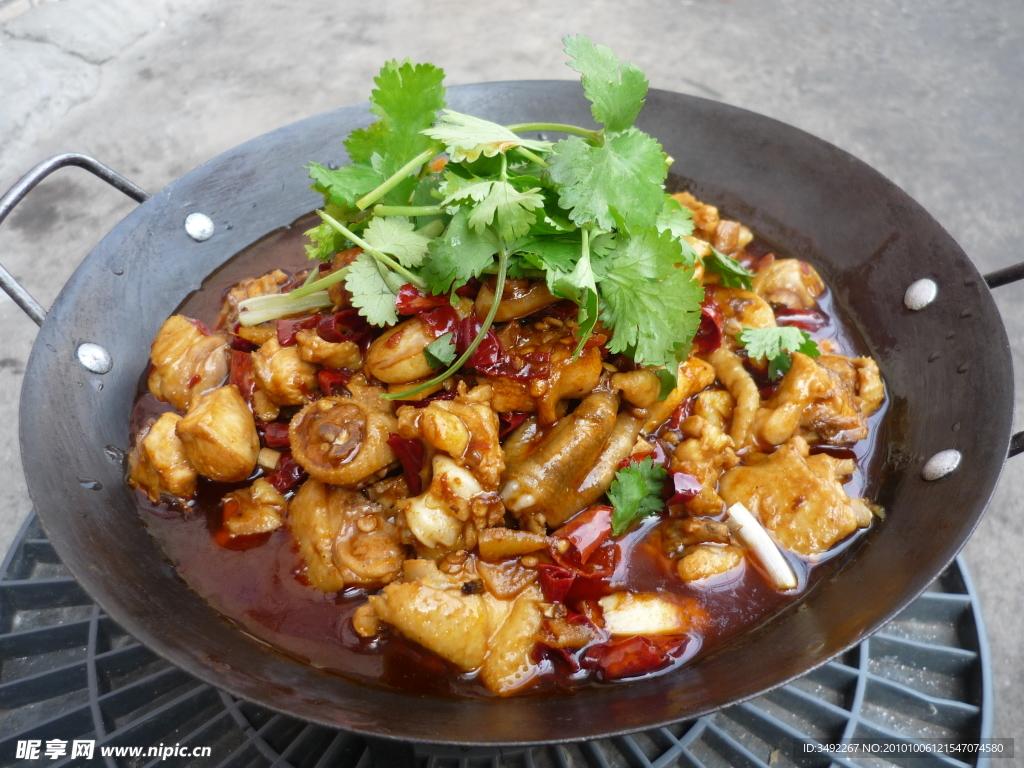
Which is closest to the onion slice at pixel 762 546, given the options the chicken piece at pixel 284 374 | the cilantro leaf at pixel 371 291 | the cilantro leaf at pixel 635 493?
the cilantro leaf at pixel 635 493

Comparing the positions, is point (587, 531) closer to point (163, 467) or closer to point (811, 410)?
point (811, 410)

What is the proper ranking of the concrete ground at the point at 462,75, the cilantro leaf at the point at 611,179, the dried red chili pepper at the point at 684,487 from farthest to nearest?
the concrete ground at the point at 462,75 → the dried red chili pepper at the point at 684,487 → the cilantro leaf at the point at 611,179

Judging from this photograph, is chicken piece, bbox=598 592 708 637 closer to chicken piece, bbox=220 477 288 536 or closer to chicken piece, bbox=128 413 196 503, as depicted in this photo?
chicken piece, bbox=220 477 288 536

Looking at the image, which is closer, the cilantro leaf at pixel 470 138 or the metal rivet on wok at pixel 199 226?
the cilantro leaf at pixel 470 138

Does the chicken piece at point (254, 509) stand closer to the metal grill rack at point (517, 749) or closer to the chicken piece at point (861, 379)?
the metal grill rack at point (517, 749)

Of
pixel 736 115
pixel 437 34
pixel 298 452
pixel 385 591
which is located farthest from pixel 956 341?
pixel 437 34

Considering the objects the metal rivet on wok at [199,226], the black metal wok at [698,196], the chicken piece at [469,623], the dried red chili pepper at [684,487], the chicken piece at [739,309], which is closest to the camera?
the black metal wok at [698,196]

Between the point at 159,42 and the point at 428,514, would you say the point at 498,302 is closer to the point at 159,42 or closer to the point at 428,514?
the point at 428,514

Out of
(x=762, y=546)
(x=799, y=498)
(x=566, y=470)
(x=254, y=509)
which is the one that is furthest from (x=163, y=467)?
(x=799, y=498)
